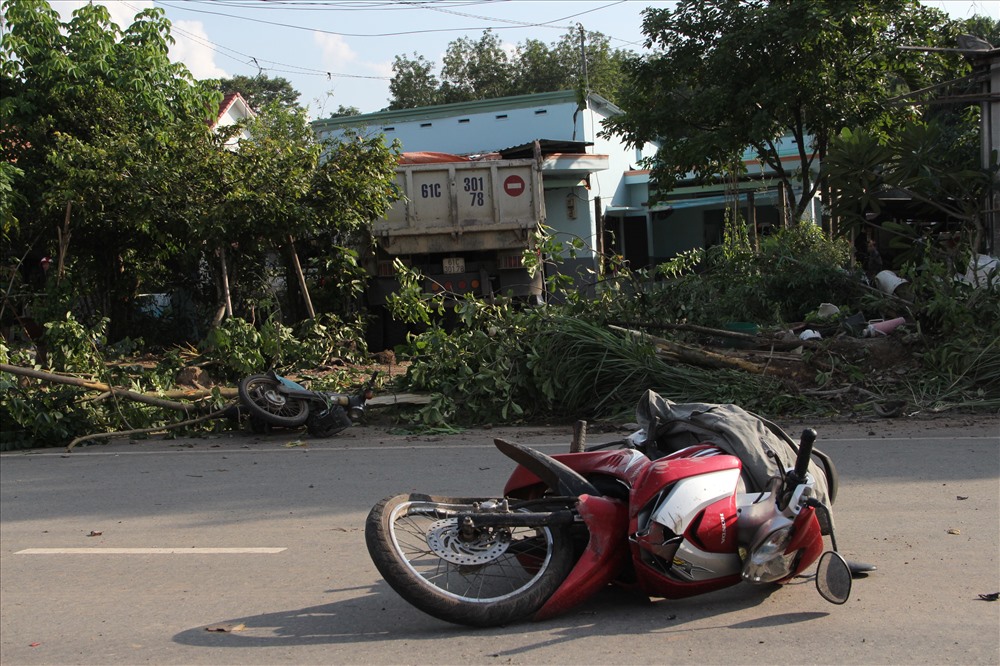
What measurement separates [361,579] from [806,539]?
7.77ft

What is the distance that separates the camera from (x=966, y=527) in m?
5.61

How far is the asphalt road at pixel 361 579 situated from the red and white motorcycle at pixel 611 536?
0.66 ft

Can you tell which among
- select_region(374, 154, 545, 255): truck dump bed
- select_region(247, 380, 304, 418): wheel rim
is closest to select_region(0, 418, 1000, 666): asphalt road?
select_region(247, 380, 304, 418): wheel rim

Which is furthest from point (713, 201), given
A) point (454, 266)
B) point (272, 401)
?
point (272, 401)

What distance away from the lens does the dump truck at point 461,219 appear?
596 inches

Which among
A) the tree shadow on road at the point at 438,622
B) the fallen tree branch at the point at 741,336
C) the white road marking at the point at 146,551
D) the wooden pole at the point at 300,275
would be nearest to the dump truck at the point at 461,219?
the wooden pole at the point at 300,275

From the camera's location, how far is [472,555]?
432cm

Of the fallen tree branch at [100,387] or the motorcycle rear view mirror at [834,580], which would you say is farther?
the fallen tree branch at [100,387]

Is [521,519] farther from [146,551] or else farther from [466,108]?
[466,108]

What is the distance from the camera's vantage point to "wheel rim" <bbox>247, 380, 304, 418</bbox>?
10.0 metres

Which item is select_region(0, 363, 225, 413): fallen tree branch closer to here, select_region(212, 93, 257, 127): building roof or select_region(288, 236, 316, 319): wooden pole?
select_region(288, 236, 316, 319): wooden pole

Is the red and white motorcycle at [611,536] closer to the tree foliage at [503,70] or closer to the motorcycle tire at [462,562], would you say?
the motorcycle tire at [462,562]

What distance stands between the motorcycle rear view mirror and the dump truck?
11148 millimetres

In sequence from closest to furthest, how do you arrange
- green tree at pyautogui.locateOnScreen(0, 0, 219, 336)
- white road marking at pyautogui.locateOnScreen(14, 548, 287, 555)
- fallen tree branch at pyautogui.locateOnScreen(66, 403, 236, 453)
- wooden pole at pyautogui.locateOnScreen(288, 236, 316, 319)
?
white road marking at pyautogui.locateOnScreen(14, 548, 287, 555) < fallen tree branch at pyautogui.locateOnScreen(66, 403, 236, 453) < green tree at pyautogui.locateOnScreen(0, 0, 219, 336) < wooden pole at pyautogui.locateOnScreen(288, 236, 316, 319)
